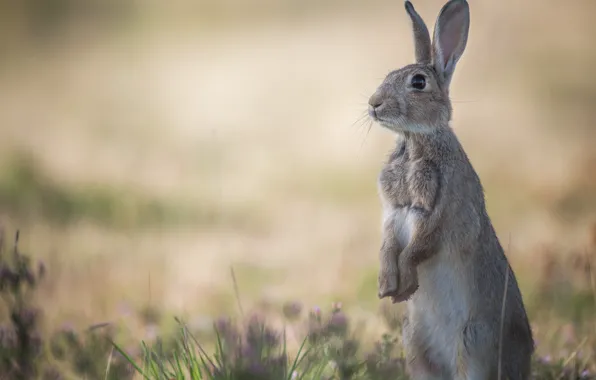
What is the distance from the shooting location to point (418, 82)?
453 cm

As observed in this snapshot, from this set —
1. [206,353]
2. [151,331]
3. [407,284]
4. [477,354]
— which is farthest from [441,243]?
[151,331]

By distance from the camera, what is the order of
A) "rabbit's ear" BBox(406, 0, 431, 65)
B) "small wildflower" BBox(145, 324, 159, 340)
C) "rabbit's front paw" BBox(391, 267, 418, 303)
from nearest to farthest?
1. "rabbit's front paw" BBox(391, 267, 418, 303)
2. "rabbit's ear" BBox(406, 0, 431, 65)
3. "small wildflower" BBox(145, 324, 159, 340)

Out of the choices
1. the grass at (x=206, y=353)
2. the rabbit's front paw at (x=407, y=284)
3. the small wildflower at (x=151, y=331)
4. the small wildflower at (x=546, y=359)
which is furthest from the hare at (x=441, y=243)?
the small wildflower at (x=151, y=331)

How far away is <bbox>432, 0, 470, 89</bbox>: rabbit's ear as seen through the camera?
15.0 ft

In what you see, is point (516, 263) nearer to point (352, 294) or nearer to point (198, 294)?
point (352, 294)

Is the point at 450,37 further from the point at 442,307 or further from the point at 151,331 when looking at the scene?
the point at 151,331

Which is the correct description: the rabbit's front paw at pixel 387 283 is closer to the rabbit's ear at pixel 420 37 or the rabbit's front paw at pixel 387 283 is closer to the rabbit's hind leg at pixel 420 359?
the rabbit's hind leg at pixel 420 359

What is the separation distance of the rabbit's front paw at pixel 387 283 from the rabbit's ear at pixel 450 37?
897 mm

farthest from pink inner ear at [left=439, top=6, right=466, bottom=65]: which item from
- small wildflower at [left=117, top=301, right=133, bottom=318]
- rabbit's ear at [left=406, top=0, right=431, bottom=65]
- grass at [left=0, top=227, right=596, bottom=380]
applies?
small wildflower at [left=117, top=301, right=133, bottom=318]

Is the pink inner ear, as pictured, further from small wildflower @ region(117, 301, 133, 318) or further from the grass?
small wildflower @ region(117, 301, 133, 318)

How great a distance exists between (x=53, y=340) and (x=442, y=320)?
6.02 feet

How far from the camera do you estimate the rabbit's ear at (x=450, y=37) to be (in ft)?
15.0

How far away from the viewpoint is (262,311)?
5.66 m

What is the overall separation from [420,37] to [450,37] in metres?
0.15
